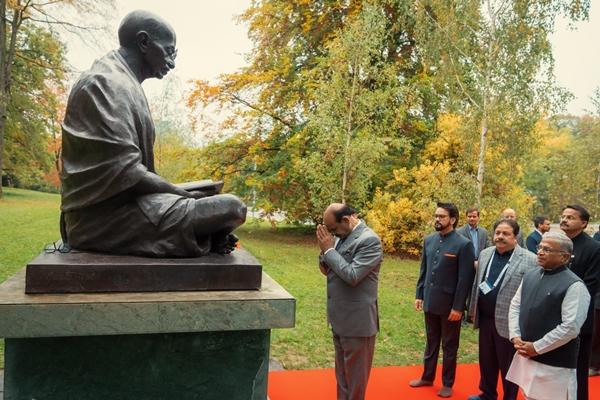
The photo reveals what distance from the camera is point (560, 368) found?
3.49m

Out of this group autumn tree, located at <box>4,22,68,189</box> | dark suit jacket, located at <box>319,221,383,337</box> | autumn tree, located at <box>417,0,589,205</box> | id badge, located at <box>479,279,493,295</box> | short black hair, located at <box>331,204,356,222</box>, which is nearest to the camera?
dark suit jacket, located at <box>319,221,383,337</box>

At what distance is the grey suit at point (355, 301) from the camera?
370 centimetres

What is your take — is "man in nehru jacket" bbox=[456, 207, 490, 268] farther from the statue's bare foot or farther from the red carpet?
the statue's bare foot

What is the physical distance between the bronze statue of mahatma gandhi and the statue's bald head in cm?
31

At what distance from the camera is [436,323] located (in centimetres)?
482

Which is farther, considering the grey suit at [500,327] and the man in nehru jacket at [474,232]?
the man in nehru jacket at [474,232]

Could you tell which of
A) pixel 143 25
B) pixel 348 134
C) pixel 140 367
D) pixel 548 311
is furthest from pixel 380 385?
pixel 348 134

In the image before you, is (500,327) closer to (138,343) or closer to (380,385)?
(380,385)

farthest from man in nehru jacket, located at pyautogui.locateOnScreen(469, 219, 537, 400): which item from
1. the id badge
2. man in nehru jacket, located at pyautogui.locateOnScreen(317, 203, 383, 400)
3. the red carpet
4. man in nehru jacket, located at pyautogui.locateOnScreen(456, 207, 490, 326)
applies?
man in nehru jacket, located at pyautogui.locateOnScreen(456, 207, 490, 326)

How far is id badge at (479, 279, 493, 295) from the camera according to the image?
4398 mm

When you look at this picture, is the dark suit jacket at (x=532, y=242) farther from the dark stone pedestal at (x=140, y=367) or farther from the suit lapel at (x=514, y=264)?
the dark stone pedestal at (x=140, y=367)

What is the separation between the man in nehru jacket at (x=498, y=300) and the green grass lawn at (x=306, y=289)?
1372 mm

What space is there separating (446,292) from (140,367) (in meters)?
3.00

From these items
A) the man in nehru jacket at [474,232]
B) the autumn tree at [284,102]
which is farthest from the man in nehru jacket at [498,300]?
the autumn tree at [284,102]
